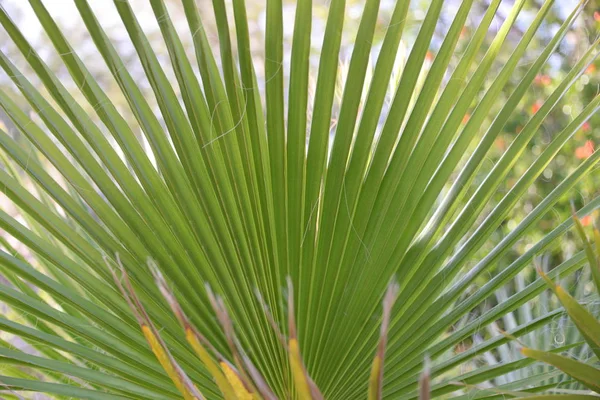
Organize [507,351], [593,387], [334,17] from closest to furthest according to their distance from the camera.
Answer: [593,387] → [334,17] → [507,351]

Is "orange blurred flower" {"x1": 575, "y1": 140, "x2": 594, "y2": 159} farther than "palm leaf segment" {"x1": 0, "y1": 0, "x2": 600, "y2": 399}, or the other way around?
"orange blurred flower" {"x1": 575, "y1": 140, "x2": 594, "y2": 159}

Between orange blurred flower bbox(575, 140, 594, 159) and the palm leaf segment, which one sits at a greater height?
orange blurred flower bbox(575, 140, 594, 159)

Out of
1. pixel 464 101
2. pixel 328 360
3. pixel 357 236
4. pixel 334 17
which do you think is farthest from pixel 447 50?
pixel 328 360

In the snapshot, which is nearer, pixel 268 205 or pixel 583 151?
pixel 268 205

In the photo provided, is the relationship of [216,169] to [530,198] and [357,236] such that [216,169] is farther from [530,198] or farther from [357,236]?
[530,198]

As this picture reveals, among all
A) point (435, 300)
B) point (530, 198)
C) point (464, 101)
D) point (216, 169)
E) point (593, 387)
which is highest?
point (530, 198)

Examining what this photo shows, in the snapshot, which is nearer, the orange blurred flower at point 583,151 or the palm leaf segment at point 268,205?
the palm leaf segment at point 268,205

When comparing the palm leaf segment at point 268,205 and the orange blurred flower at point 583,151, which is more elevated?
the orange blurred flower at point 583,151

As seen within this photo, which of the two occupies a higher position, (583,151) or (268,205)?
(583,151)
